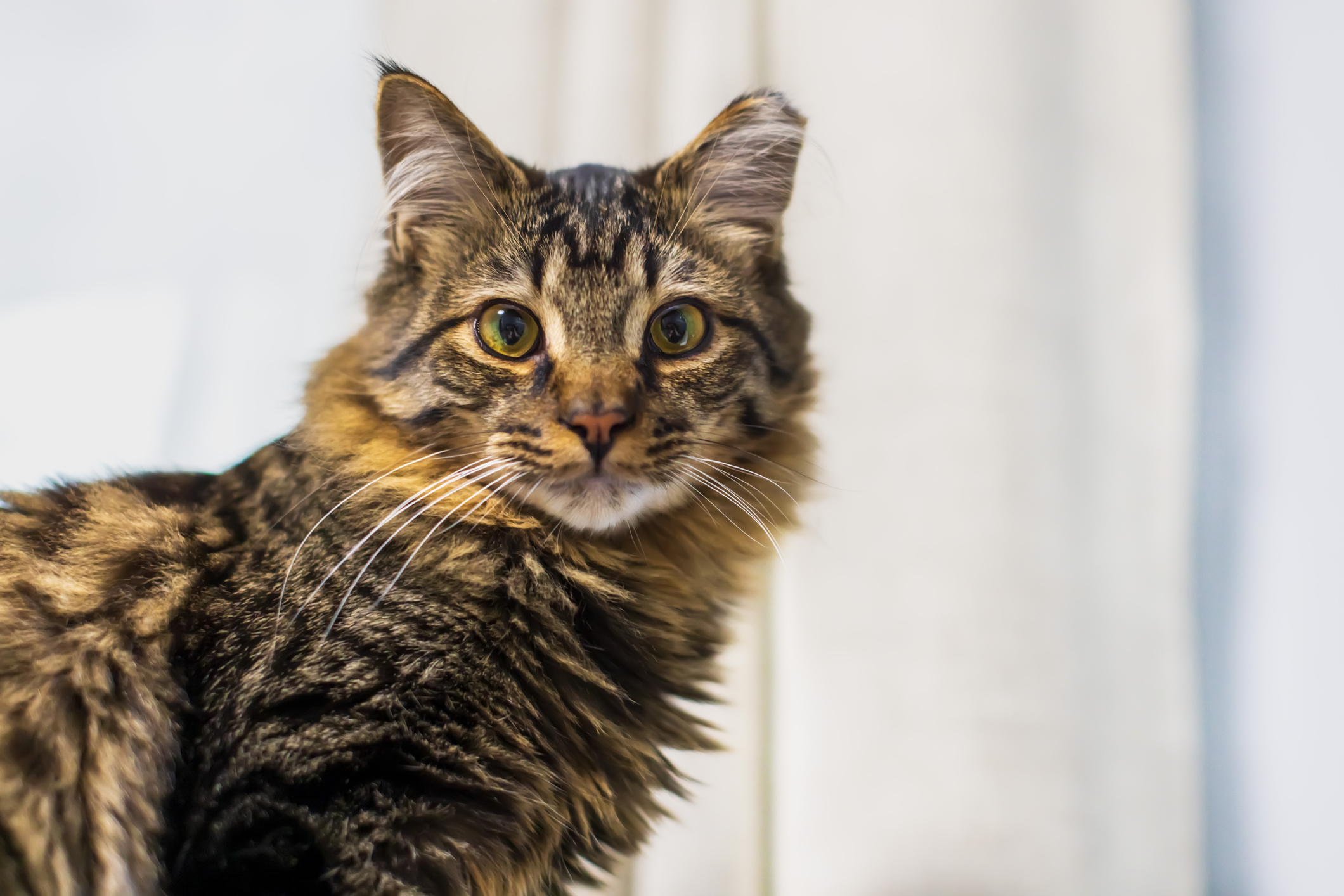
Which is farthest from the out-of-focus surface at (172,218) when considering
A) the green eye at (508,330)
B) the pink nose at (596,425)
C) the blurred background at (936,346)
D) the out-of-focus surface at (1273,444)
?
the out-of-focus surface at (1273,444)

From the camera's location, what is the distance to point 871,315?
4.75ft

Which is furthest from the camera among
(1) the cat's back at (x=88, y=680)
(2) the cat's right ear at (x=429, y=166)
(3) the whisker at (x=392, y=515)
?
(2) the cat's right ear at (x=429, y=166)

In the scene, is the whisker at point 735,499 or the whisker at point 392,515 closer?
the whisker at point 392,515

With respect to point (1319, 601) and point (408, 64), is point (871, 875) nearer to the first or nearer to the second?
point (1319, 601)

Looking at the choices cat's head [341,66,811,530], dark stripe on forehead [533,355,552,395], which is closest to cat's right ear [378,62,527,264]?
cat's head [341,66,811,530]

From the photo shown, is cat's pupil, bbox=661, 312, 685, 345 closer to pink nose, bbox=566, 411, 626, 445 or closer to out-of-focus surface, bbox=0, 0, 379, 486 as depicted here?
pink nose, bbox=566, 411, 626, 445

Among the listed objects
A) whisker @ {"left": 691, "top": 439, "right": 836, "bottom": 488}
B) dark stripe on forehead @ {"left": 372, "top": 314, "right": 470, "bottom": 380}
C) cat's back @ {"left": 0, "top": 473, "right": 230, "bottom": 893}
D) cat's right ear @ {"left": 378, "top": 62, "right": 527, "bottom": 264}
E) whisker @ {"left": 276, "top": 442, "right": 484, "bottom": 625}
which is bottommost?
cat's back @ {"left": 0, "top": 473, "right": 230, "bottom": 893}

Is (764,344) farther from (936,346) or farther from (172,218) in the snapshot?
(172,218)

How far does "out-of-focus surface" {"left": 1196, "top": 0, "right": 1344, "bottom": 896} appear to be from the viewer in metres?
1.08

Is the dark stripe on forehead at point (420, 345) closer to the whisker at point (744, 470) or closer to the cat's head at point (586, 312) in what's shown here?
the cat's head at point (586, 312)

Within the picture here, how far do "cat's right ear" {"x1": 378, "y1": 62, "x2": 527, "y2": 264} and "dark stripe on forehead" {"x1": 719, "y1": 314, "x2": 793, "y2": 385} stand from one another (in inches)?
13.0

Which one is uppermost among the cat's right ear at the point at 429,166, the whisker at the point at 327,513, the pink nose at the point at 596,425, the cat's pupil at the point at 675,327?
the cat's right ear at the point at 429,166

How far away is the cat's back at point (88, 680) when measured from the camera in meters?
0.79

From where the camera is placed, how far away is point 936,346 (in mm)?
1392
